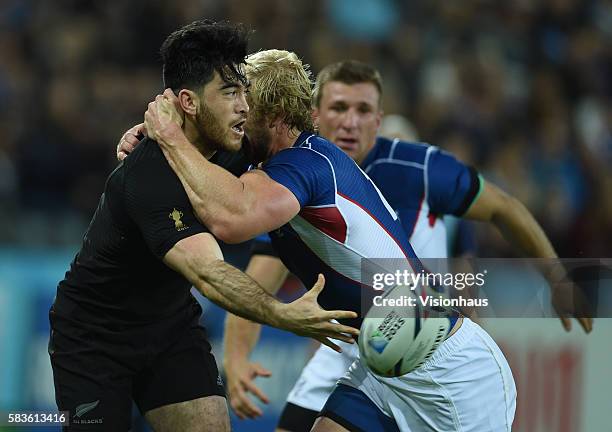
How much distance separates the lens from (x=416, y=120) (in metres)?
10.9

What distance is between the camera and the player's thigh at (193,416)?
15.5 feet

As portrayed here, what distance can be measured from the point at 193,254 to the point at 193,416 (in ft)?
3.13

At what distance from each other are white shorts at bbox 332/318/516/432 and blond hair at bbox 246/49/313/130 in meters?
1.07

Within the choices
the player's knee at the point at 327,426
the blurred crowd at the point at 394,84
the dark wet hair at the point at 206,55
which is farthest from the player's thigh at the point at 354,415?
the blurred crowd at the point at 394,84

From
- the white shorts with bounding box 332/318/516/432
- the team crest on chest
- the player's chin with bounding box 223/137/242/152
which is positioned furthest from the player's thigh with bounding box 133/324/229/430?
the player's chin with bounding box 223/137/242/152

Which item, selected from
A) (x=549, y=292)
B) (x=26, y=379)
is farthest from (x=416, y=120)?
(x=549, y=292)

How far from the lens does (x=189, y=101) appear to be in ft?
14.7

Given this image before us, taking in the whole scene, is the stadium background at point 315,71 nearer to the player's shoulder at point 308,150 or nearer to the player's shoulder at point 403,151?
the player's shoulder at point 403,151

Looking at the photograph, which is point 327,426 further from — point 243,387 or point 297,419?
point 243,387

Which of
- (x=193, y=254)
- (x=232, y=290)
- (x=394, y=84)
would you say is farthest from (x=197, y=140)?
(x=394, y=84)

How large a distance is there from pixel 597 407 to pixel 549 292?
2.26ft

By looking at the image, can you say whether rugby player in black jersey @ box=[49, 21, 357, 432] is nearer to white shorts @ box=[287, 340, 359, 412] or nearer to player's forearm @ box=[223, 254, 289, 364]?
player's forearm @ box=[223, 254, 289, 364]

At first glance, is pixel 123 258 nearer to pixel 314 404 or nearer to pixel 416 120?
pixel 314 404

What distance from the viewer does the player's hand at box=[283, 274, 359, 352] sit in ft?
12.8
